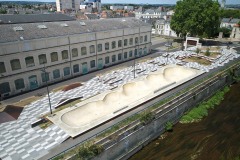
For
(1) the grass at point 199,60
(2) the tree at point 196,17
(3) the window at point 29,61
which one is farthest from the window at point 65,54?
(2) the tree at point 196,17

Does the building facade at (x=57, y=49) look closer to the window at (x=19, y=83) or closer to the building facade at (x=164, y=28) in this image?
the window at (x=19, y=83)

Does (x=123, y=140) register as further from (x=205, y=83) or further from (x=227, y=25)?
(x=227, y=25)

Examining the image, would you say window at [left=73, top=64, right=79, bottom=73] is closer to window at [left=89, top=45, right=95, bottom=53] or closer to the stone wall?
window at [left=89, top=45, right=95, bottom=53]

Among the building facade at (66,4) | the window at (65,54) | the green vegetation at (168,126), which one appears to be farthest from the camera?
the building facade at (66,4)

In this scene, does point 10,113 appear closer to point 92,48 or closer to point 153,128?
point 153,128

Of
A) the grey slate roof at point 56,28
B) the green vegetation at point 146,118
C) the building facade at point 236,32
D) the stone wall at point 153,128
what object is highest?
the grey slate roof at point 56,28

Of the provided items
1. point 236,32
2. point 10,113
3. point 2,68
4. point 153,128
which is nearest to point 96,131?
point 153,128
